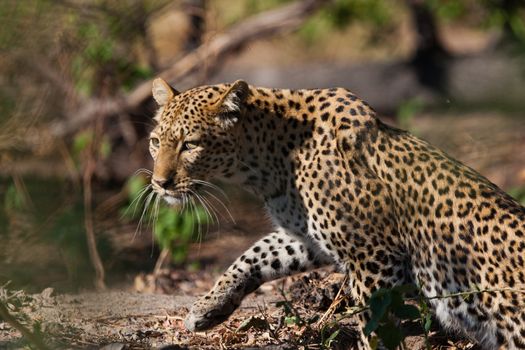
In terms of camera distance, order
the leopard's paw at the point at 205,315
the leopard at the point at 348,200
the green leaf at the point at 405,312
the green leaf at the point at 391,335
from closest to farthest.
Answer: the green leaf at the point at 405,312, the green leaf at the point at 391,335, the leopard at the point at 348,200, the leopard's paw at the point at 205,315

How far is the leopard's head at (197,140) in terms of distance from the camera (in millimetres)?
5949

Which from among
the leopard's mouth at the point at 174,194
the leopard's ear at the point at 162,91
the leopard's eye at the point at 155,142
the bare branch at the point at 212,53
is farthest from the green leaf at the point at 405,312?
the bare branch at the point at 212,53

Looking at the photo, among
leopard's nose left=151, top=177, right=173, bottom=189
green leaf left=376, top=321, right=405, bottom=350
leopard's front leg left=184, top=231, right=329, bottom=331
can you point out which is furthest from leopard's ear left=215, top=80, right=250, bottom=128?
green leaf left=376, top=321, right=405, bottom=350

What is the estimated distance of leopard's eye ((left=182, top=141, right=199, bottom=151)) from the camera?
603 centimetres

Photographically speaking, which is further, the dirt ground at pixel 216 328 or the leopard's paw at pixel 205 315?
the leopard's paw at pixel 205 315

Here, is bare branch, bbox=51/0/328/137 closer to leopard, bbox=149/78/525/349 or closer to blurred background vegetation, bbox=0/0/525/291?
blurred background vegetation, bbox=0/0/525/291

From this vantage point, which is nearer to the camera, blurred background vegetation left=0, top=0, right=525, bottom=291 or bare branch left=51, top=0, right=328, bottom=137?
blurred background vegetation left=0, top=0, right=525, bottom=291

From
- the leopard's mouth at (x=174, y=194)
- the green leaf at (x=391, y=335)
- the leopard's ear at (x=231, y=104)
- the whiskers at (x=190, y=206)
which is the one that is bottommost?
the green leaf at (x=391, y=335)

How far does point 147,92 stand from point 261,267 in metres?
7.14

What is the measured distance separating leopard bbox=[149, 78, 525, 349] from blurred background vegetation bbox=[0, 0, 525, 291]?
1.72 ft

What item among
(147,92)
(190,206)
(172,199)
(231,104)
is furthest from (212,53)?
(172,199)

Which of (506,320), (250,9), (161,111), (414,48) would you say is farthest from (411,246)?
(414,48)

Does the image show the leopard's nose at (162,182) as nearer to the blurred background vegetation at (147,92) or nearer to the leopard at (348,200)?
the leopard at (348,200)

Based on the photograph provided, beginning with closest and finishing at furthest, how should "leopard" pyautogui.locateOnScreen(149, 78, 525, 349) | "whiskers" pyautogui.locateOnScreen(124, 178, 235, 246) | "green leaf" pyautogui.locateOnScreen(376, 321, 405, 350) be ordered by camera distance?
"green leaf" pyautogui.locateOnScreen(376, 321, 405, 350)
"leopard" pyautogui.locateOnScreen(149, 78, 525, 349)
"whiskers" pyautogui.locateOnScreen(124, 178, 235, 246)
